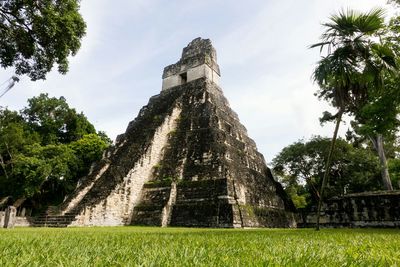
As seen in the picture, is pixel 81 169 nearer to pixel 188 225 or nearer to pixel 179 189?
pixel 179 189

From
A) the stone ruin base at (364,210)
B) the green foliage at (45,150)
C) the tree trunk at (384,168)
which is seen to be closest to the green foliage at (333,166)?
the tree trunk at (384,168)

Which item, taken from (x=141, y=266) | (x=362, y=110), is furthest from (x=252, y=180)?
(x=141, y=266)

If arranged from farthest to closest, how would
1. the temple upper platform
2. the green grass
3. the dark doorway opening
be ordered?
the dark doorway opening
the temple upper platform
the green grass

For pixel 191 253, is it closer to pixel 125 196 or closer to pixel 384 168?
pixel 125 196

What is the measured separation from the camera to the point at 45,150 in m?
22.9

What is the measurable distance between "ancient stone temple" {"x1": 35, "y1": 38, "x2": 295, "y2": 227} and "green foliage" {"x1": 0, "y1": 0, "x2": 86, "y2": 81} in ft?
20.4

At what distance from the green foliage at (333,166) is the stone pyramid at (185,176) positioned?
6.11 meters

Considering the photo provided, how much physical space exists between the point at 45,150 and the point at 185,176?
1482 cm

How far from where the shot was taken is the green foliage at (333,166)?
2205 cm

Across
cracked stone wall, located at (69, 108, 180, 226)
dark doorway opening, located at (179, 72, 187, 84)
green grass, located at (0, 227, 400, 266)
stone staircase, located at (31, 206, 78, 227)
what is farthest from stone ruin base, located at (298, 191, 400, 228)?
dark doorway opening, located at (179, 72, 187, 84)

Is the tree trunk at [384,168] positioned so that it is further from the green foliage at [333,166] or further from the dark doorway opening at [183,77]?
the dark doorway opening at [183,77]

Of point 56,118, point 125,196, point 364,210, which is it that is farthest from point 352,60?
point 56,118

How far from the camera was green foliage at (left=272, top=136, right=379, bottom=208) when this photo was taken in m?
22.0

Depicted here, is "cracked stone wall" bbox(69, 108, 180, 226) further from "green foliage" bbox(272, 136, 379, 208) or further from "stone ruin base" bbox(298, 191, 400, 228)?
"green foliage" bbox(272, 136, 379, 208)
